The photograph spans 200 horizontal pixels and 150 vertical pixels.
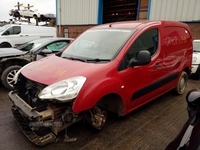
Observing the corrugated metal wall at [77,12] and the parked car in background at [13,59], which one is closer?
the parked car in background at [13,59]

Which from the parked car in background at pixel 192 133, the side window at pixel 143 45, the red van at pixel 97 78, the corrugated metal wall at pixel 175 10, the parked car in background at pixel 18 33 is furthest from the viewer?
the parked car in background at pixel 18 33

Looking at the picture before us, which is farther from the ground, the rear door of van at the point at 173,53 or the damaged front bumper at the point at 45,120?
the rear door of van at the point at 173,53

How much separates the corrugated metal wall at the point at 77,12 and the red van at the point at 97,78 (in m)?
10.4

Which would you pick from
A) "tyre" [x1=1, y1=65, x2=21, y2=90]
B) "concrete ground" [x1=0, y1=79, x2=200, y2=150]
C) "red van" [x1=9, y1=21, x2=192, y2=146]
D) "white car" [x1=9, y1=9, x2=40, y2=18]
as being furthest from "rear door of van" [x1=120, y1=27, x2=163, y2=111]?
"white car" [x1=9, y1=9, x2=40, y2=18]

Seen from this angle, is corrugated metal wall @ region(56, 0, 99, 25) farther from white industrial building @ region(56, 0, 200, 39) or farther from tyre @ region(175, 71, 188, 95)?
tyre @ region(175, 71, 188, 95)

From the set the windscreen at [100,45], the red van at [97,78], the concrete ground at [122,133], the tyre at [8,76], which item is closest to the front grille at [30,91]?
the red van at [97,78]

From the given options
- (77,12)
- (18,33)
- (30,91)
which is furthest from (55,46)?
(77,12)

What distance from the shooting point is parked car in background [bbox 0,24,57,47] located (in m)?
10.4

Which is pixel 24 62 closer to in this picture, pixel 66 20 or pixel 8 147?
pixel 8 147

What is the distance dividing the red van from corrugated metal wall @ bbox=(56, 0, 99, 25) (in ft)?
34.1

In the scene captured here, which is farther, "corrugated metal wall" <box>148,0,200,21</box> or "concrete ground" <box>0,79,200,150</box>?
"corrugated metal wall" <box>148,0,200,21</box>

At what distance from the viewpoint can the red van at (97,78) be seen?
2062 millimetres

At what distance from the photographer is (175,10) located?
9.45 meters

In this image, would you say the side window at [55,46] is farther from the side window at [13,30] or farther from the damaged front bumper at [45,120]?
the side window at [13,30]
